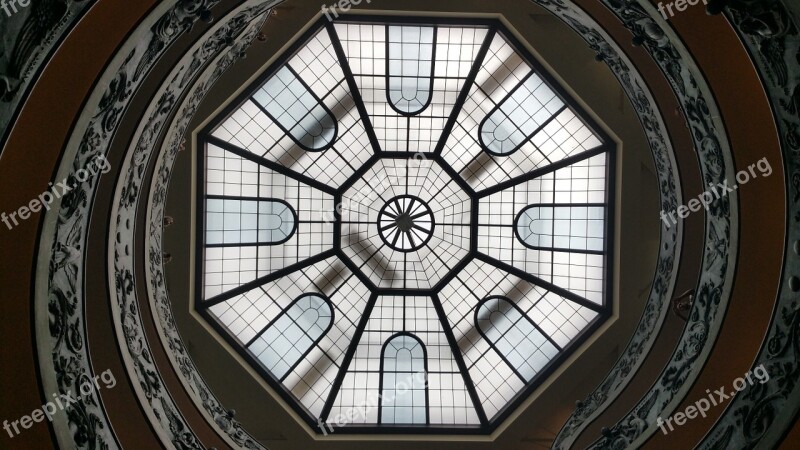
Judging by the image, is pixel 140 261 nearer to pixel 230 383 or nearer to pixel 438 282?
pixel 230 383

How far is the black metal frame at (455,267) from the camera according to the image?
1583cm

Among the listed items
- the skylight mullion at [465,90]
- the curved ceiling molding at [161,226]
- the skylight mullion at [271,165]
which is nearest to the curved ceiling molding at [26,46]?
the curved ceiling molding at [161,226]

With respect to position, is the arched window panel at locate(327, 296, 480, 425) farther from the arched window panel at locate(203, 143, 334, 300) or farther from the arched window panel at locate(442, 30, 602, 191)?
the arched window panel at locate(442, 30, 602, 191)

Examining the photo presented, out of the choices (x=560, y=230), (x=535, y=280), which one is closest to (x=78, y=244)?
(x=535, y=280)

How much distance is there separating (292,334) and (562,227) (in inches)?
335

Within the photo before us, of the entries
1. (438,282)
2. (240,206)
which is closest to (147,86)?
(240,206)

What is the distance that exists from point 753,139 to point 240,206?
Answer: 12.8 m

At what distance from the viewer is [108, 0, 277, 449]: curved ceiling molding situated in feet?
33.8

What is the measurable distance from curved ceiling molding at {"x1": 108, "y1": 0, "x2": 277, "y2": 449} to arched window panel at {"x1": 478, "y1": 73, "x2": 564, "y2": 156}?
23.7 ft

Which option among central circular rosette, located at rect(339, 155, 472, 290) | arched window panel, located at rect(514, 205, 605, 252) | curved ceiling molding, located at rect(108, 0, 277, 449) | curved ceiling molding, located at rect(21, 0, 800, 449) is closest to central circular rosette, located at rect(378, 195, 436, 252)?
central circular rosette, located at rect(339, 155, 472, 290)

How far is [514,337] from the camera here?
17422mm

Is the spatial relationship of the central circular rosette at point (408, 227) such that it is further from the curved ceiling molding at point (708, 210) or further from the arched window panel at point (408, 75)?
the curved ceiling molding at point (708, 210)

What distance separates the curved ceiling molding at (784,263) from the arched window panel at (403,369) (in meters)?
9.33

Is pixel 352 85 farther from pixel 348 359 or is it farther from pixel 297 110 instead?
pixel 348 359
